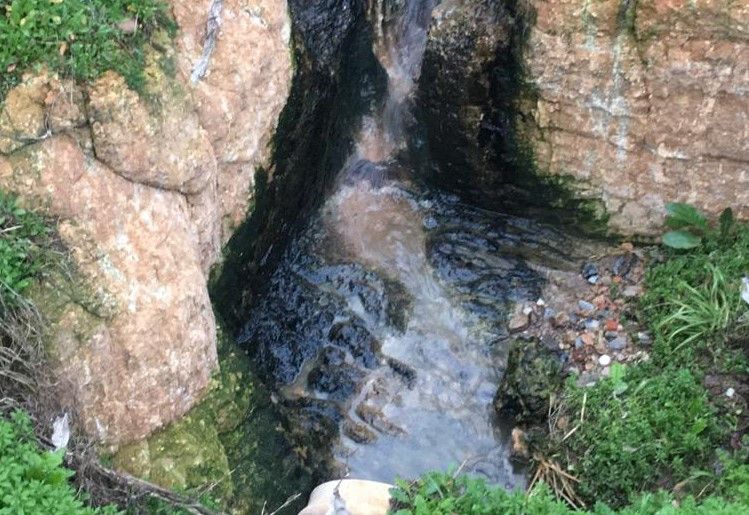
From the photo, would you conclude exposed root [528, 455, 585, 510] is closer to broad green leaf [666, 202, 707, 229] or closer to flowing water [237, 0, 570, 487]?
flowing water [237, 0, 570, 487]

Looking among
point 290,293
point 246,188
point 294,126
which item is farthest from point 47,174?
point 290,293

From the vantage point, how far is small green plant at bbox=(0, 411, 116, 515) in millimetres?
3178

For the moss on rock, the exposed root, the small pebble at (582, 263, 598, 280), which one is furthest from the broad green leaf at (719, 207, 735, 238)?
the exposed root

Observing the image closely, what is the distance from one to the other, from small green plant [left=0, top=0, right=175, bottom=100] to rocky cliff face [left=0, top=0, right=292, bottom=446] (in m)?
0.07

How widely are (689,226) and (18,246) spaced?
172 inches

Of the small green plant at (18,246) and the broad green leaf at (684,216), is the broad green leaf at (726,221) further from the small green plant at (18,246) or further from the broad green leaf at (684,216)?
the small green plant at (18,246)

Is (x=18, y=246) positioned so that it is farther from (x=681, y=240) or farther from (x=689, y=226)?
(x=689, y=226)

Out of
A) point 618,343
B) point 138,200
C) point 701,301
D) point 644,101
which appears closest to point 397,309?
point 618,343

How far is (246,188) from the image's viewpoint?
17.4ft

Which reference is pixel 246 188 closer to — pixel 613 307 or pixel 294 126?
pixel 294 126

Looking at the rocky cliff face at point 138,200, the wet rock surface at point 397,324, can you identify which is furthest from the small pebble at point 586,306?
the rocky cliff face at point 138,200

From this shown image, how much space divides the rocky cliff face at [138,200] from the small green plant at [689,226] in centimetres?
303

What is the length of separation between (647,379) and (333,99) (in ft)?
9.91

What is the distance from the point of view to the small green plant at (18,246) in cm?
376
